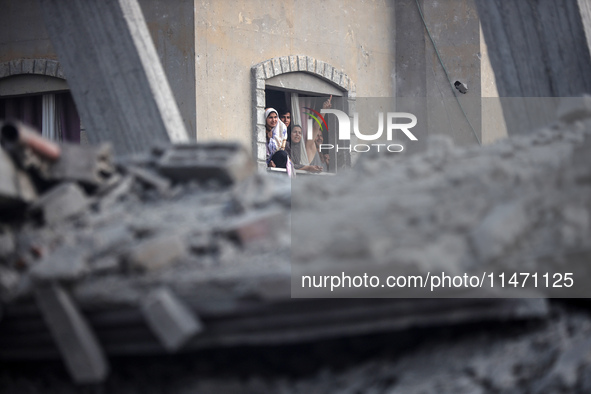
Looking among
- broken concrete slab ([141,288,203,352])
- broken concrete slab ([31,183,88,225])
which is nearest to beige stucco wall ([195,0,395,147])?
broken concrete slab ([31,183,88,225])

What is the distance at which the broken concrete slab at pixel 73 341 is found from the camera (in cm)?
222

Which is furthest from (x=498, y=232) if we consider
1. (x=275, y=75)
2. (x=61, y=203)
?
(x=275, y=75)

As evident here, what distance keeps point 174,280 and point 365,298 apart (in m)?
0.67

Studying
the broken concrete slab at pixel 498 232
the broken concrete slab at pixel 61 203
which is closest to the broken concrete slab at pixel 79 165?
the broken concrete slab at pixel 61 203

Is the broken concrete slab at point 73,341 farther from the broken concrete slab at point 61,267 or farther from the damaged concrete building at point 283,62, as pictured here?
the damaged concrete building at point 283,62

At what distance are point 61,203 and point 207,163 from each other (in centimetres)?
66

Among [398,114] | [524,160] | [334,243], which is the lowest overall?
[334,243]

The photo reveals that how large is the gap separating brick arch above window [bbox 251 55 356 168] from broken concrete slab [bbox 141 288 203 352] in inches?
255

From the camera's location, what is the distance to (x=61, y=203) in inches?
105

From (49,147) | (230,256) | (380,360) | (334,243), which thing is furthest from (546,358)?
(49,147)

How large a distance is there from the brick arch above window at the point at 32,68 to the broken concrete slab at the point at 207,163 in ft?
21.0

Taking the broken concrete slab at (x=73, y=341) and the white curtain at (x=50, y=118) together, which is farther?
the white curtain at (x=50, y=118)

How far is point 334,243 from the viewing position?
2170 millimetres

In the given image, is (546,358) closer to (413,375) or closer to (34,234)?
(413,375)
